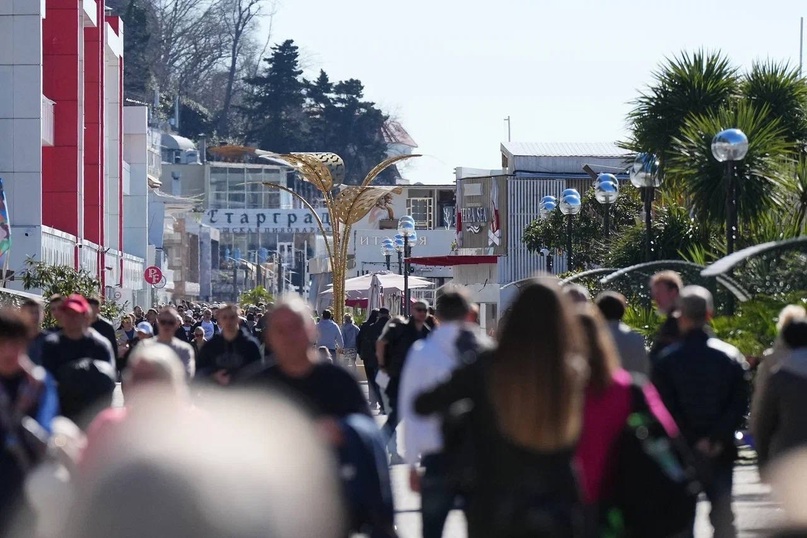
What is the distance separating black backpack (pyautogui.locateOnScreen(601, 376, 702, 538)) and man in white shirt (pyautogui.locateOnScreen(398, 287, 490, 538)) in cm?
223

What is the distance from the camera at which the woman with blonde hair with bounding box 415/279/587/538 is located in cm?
529

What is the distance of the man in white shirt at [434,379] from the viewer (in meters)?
8.20

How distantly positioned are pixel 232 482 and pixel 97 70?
167ft

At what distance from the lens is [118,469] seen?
179 inches

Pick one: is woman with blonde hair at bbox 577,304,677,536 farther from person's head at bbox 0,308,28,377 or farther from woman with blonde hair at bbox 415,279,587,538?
person's head at bbox 0,308,28,377

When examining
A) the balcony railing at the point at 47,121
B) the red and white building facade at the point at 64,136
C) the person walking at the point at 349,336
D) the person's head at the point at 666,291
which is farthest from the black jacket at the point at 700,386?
the balcony railing at the point at 47,121

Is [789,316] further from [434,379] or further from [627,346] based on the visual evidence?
[434,379]

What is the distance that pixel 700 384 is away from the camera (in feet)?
27.9

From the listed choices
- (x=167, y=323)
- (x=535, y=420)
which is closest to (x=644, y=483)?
(x=535, y=420)

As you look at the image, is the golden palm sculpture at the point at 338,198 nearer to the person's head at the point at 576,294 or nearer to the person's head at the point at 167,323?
the person's head at the point at 167,323

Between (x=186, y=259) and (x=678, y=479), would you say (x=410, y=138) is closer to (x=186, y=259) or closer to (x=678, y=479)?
(x=186, y=259)

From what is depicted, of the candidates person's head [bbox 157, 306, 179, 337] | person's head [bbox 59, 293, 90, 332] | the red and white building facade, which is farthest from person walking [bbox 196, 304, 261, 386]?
the red and white building facade

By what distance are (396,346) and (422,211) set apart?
3260 inches

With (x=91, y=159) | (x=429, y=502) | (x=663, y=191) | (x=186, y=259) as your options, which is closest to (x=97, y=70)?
(x=91, y=159)
